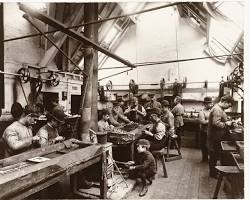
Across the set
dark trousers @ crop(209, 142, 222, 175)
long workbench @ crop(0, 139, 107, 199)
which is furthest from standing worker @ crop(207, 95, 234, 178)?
long workbench @ crop(0, 139, 107, 199)

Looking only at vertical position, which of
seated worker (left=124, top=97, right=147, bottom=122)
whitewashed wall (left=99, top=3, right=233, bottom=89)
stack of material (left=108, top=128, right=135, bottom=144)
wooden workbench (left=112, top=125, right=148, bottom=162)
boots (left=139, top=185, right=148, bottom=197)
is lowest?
boots (left=139, top=185, right=148, bottom=197)

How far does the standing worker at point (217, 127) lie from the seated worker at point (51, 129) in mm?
3433

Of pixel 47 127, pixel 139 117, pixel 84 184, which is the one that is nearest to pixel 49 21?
pixel 47 127

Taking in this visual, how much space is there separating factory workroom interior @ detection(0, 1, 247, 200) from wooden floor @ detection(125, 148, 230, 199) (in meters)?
0.02

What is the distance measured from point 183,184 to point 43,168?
353 cm

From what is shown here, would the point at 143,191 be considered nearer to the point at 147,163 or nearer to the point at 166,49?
the point at 147,163

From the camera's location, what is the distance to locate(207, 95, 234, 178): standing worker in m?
5.38

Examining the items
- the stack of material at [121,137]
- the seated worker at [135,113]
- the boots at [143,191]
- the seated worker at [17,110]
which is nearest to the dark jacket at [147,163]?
the boots at [143,191]

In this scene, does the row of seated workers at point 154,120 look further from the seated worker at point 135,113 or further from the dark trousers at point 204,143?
the dark trousers at point 204,143

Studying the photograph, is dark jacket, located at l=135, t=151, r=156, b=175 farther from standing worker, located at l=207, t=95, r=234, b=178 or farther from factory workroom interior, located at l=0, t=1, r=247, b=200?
standing worker, located at l=207, t=95, r=234, b=178

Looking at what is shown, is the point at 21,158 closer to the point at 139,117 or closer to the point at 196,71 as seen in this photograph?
the point at 139,117

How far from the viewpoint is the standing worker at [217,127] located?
5375 mm

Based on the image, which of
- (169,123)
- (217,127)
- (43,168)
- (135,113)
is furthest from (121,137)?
(135,113)

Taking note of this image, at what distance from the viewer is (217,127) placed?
212 inches
